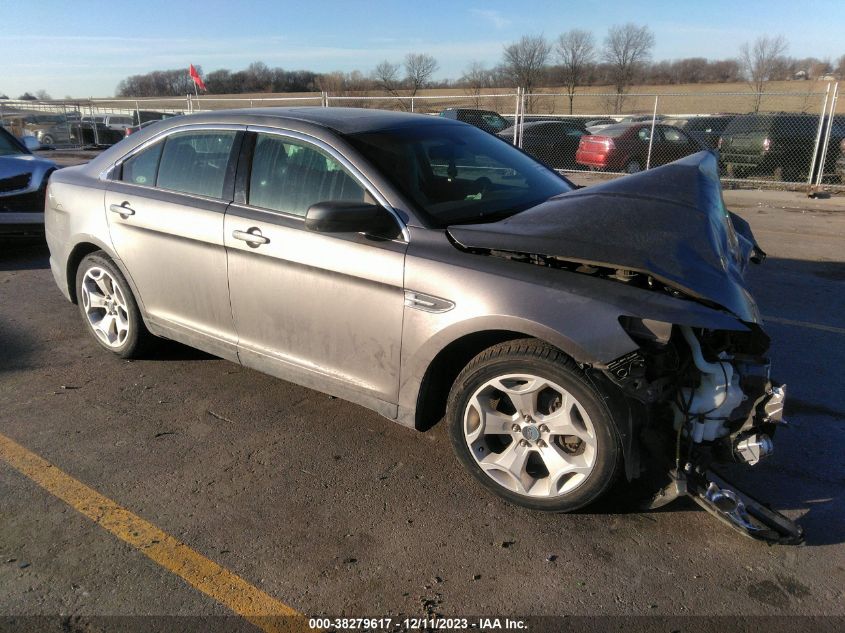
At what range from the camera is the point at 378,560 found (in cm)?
268

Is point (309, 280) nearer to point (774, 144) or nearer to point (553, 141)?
point (774, 144)

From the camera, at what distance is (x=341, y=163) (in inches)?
134

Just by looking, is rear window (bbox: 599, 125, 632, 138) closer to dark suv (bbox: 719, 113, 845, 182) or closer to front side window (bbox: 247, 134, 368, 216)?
dark suv (bbox: 719, 113, 845, 182)

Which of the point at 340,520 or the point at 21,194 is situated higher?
the point at 21,194

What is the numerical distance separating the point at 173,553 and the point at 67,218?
9.85ft

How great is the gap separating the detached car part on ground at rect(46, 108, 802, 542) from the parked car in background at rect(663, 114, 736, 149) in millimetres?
13715

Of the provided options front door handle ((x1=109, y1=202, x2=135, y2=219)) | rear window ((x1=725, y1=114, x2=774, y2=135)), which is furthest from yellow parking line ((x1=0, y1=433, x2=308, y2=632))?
rear window ((x1=725, y1=114, x2=774, y2=135))

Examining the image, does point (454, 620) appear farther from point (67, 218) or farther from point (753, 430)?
point (67, 218)

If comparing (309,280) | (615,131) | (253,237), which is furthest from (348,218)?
(615,131)

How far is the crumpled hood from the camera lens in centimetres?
261

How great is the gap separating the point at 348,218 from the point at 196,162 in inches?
62.2

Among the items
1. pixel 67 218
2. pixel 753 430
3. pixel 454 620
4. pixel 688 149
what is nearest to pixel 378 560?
pixel 454 620

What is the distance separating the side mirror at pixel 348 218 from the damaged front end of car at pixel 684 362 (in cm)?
50

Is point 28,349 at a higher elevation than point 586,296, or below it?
below
